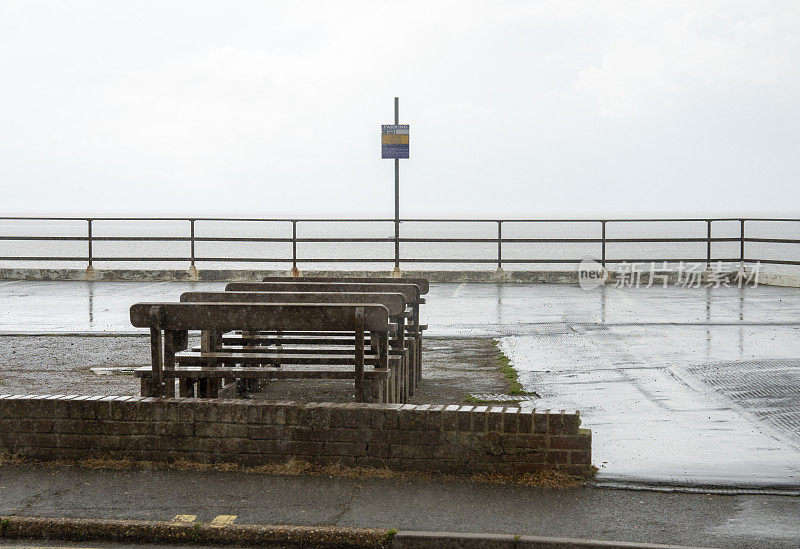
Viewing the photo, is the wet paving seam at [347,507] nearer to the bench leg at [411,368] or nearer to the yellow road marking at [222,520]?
the yellow road marking at [222,520]

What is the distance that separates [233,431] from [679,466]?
268 cm

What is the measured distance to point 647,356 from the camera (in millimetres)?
9969

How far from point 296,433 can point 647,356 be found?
5322mm

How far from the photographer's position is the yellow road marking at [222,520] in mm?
4754

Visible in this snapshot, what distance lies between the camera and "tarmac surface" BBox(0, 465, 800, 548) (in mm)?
4688

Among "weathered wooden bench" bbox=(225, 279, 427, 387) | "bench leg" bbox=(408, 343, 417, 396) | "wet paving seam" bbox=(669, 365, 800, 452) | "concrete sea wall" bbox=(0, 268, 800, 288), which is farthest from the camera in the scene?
A: "concrete sea wall" bbox=(0, 268, 800, 288)

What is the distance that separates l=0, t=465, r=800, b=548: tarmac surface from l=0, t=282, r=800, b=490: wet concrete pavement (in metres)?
0.44

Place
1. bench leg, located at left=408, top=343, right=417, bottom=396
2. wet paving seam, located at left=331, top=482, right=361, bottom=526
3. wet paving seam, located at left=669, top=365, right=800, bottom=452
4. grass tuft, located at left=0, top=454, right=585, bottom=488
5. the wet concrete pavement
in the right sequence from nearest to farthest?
wet paving seam, located at left=331, top=482, right=361, bottom=526 < grass tuft, located at left=0, top=454, right=585, bottom=488 < the wet concrete pavement < wet paving seam, located at left=669, top=365, right=800, bottom=452 < bench leg, located at left=408, top=343, right=417, bottom=396

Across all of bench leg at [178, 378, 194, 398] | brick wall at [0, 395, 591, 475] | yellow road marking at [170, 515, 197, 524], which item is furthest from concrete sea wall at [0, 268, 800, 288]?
yellow road marking at [170, 515, 197, 524]

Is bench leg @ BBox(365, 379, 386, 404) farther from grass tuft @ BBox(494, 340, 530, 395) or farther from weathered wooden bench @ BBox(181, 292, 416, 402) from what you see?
grass tuft @ BBox(494, 340, 530, 395)

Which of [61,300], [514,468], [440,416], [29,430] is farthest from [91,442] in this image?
[61,300]

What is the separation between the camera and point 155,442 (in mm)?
5828

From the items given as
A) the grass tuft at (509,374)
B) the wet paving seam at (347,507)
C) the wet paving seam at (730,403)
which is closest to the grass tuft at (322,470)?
the wet paving seam at (347,507)

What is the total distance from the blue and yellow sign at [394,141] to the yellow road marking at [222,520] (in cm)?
1663
